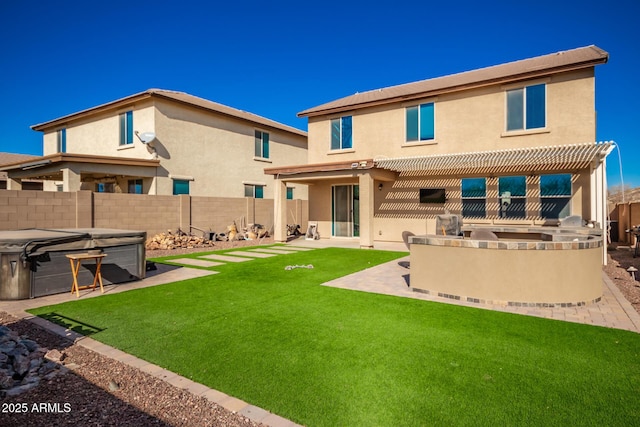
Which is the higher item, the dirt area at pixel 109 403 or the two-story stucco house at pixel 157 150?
the two-story stucco house at pixel 157 150

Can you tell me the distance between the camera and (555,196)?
12.8 m

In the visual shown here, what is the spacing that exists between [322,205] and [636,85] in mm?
22972

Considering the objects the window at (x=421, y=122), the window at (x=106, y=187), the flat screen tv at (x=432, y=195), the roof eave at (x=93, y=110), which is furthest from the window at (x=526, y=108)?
the window at (x=106, y=187)

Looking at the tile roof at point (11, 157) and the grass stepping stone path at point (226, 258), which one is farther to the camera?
the tile roof at point (11, 157)

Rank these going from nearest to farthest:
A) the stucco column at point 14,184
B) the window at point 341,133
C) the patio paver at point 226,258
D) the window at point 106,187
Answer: the patio paver at point 226,258 → the window at point 341,133 → the stucco column at point 14,184 → the window at point 106,187

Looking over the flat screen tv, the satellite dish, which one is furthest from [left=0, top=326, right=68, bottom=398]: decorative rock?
the flat screen tv

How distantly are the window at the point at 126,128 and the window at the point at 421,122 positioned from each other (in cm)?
1381

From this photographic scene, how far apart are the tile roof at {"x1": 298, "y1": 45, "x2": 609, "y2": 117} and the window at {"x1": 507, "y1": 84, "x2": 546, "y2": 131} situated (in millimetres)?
557

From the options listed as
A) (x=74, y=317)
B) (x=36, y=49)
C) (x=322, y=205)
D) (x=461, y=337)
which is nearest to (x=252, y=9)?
(x=322, y=205)

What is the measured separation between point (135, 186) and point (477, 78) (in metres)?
17.1

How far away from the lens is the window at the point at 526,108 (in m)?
12.9

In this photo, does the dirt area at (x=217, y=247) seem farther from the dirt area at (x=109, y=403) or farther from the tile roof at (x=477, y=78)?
the dirt area at (x=109, y=403)

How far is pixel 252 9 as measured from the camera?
17.1 m

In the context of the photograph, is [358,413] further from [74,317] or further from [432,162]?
[432,162]
